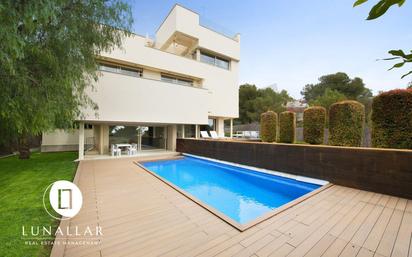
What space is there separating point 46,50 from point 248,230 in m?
6.18

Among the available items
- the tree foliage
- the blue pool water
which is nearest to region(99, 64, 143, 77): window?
the blue pool water

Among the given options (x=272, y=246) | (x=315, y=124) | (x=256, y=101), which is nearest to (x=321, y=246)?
(x=272, y=246)

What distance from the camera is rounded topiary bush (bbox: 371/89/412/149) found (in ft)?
17.3

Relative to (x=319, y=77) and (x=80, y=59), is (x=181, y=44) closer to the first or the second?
(x=80, y=59)

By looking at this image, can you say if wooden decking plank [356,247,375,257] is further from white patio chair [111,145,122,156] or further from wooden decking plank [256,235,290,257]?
white patio chair [111,145,122,156]

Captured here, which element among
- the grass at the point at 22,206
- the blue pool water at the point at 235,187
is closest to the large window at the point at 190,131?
the blue pool water at the point at 235,187

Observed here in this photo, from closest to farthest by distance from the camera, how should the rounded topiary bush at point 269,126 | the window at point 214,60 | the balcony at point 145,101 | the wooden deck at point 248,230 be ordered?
the wooden deck at point 248,230 → the rounded topiary bush at point 269,126 → the balcony at point 145,101 → the window at point 214,60

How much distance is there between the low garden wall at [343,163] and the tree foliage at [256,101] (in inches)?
1039

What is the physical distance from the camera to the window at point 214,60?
17672 millimetres

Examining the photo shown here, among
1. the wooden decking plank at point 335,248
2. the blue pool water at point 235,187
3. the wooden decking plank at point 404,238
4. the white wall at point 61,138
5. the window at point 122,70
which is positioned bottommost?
the blue pool water at point 235,187

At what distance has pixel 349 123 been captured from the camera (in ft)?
21.7

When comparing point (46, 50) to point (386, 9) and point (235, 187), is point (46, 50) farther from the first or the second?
point (235, 187)

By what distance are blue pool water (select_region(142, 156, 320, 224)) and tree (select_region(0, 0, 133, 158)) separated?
191 inches

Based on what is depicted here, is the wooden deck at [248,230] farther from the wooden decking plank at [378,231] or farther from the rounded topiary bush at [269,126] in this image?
the rounded topiary bush at [269,126]
